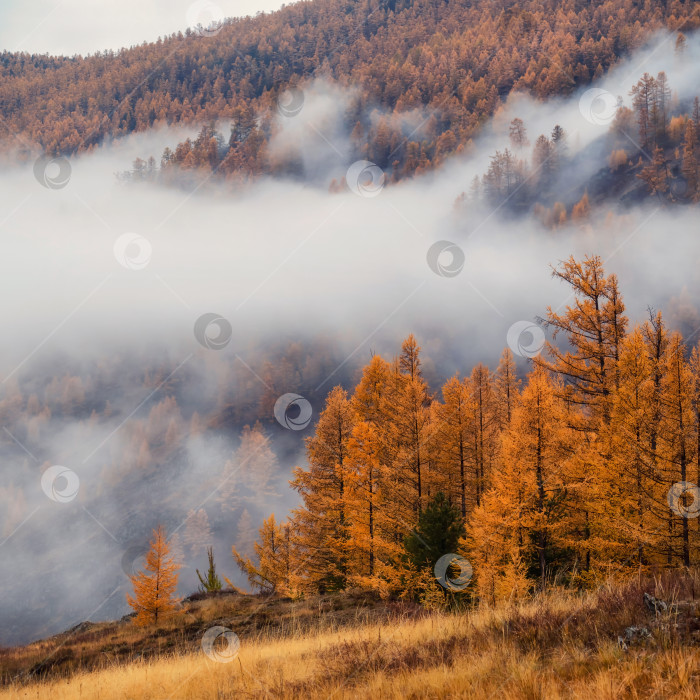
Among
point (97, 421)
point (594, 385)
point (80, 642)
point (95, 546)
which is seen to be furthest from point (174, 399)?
point (594, 385)

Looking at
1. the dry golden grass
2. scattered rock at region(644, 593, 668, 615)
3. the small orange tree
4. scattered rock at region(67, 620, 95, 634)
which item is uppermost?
scattered rock at region(644, 593, 668, 615)

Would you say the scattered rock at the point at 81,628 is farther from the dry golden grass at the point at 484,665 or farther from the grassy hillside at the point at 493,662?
the dry golden grass at the point at 484,665

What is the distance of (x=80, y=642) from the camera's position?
22.7m

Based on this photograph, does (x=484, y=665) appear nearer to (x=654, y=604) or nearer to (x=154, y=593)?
(x=654, y=604)

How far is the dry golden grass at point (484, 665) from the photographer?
3.93 metres

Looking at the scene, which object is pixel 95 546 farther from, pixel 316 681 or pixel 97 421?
pixel 316 681

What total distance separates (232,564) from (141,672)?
82.5 meters

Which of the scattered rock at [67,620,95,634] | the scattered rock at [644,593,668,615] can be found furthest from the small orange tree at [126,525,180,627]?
the scattered rock at [644,593,668,615]

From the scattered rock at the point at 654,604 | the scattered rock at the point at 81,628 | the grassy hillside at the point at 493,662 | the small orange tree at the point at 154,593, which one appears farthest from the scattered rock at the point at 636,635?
the scattered rock at the point at 81,628

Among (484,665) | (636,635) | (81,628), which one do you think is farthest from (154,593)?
(636,635)

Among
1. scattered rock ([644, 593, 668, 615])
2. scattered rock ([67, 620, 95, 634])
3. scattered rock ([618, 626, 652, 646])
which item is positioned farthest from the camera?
scattered rock ([67, 620, 95, 634])

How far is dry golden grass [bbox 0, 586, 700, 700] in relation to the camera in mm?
3930

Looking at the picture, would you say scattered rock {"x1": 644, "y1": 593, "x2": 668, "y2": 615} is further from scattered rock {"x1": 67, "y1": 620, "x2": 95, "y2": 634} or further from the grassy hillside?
scattered rock {"x1": 67, "y1": 620, "x2": 95, "y2": 634}

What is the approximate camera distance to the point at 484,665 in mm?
4707
